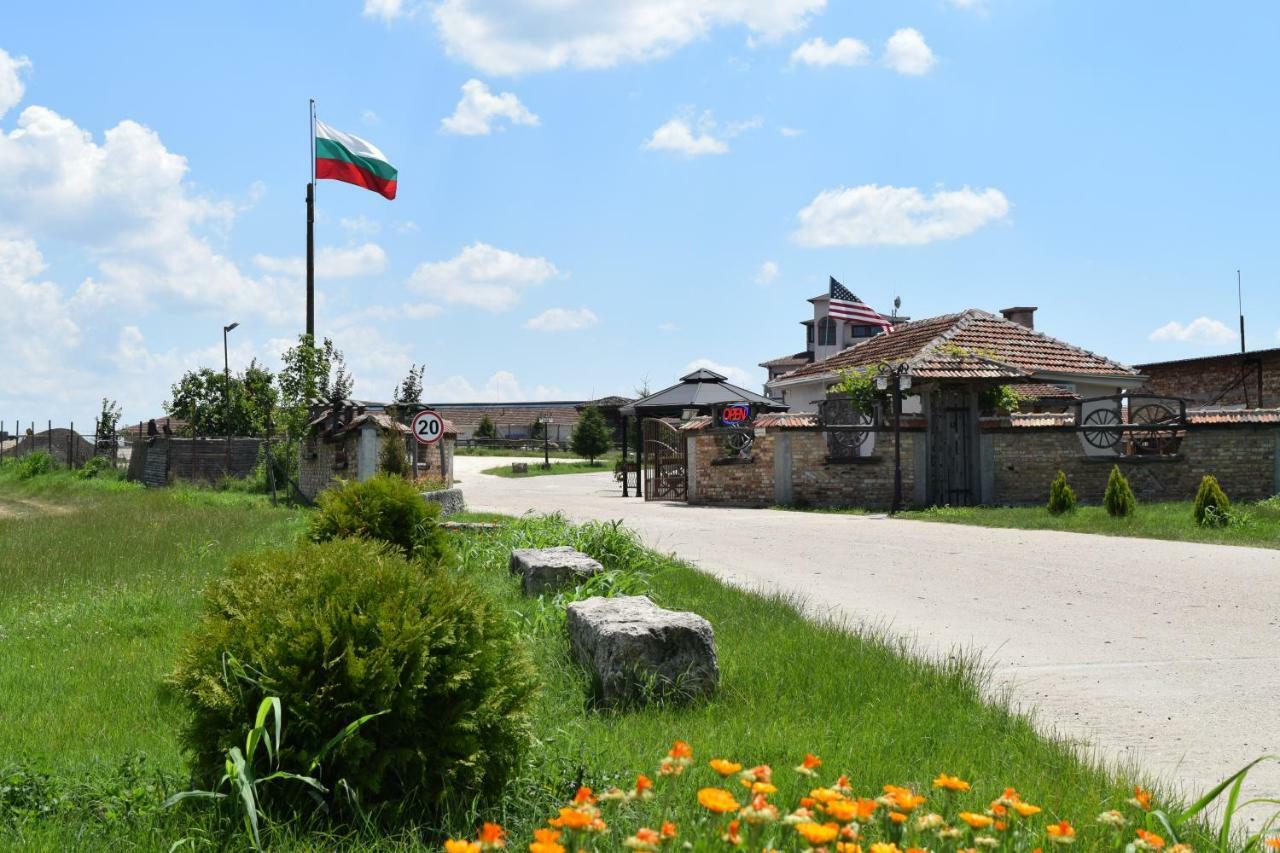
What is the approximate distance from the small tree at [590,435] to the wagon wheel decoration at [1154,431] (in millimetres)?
34908

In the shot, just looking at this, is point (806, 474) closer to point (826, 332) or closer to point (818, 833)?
point (818, 833)

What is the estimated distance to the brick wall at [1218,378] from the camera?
29141 mm

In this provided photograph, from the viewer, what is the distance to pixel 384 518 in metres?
9.35

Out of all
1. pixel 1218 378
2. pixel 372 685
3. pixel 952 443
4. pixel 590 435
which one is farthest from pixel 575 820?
pixel 590 435

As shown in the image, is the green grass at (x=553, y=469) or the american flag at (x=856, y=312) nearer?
the american flag at (x=856, y=312)

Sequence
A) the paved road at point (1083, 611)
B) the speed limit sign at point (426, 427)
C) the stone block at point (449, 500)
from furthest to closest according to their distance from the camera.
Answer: the speed limit sign at point (426, 427) < the stone block at point (449, 500) < the paved road at point (1083, 611)

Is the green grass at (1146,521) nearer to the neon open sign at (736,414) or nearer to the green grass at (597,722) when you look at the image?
the neon open sign at (736,414)

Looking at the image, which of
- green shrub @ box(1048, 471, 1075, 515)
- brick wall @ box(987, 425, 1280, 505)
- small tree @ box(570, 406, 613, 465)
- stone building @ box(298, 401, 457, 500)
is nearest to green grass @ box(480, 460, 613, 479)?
small tree @ box(570, 406, 613, 465)

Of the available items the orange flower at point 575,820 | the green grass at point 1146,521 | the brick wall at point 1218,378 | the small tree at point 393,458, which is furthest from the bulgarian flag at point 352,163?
the orange flower at point 575,820

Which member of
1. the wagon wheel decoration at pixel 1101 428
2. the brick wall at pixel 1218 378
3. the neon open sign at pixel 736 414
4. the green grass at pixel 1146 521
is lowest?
the green grass at pixel 1146 521

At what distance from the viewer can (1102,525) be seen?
50.8ft

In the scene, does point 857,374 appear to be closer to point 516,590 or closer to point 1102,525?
point 1102,525

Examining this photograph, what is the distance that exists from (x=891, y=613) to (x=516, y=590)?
3.01 meters

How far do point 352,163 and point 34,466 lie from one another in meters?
21.5
